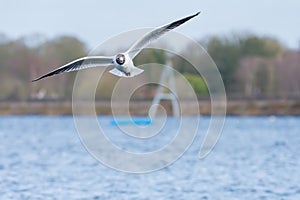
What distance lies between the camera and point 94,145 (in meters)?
50.3

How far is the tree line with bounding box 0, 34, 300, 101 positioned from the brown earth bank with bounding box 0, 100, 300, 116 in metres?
1.39

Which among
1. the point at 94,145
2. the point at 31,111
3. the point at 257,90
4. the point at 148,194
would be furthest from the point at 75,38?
the point at 148,194

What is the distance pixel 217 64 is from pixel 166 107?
495 inches

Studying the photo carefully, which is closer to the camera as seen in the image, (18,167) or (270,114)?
(18,167)

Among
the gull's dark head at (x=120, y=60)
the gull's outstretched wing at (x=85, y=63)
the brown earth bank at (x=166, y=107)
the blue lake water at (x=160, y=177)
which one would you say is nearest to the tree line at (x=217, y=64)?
the brown earth bank at (x=166, y=107)

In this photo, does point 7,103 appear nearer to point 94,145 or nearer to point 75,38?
point 75,38

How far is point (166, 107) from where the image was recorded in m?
123

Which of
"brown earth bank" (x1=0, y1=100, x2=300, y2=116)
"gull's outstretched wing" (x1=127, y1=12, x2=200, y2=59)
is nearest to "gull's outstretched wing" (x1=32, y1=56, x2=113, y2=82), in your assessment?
"gull's outstretched wing" (x1=127, y1=12, x2=200, y2=59)

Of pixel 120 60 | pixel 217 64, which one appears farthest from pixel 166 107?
pixel 120 60

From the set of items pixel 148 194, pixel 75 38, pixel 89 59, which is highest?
pixel 75 38

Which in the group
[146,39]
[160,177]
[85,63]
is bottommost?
[160,177]

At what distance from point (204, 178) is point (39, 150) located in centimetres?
1867

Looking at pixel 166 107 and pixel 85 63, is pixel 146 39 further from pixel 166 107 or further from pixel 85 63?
pixel 166 107

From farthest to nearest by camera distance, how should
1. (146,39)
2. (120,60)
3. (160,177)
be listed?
1. (160,177)
2. (146,39)
3. (120,60)
